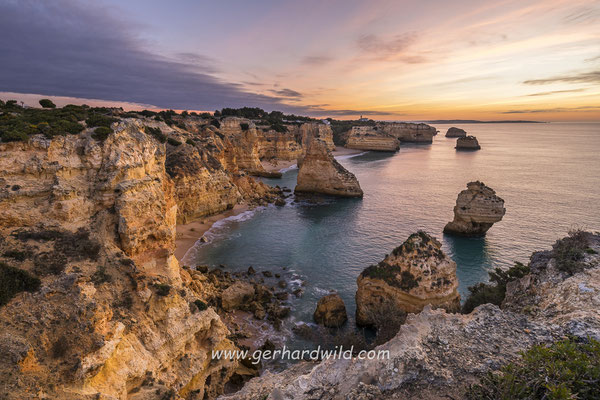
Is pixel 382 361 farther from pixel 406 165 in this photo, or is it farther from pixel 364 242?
pixel 406 165

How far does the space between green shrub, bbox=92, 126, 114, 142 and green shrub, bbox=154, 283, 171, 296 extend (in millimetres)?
7805

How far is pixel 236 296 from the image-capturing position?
65.2ft

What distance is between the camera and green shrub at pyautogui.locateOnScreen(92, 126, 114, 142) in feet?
45.4

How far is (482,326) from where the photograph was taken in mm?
9281

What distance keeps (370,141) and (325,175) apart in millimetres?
76141

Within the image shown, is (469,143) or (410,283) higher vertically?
(469,143)

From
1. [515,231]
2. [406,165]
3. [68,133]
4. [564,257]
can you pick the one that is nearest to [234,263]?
[68,133]

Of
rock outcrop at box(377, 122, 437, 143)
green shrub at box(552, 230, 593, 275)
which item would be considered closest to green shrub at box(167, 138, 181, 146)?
green shrub at box(552, 230, 593, 275)

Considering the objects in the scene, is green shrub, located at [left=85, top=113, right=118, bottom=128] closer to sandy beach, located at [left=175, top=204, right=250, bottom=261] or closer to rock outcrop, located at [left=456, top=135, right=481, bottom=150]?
sandy beach, located at [left=175, top=204, right=250, bottom=261]

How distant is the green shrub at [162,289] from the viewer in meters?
Result: 10.6

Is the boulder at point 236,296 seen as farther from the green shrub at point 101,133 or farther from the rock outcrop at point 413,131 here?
the rock outcrop at point 413,131

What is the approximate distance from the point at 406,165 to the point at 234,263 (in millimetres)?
70310

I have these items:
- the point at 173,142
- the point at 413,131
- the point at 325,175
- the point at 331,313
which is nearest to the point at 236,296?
the point at 331,313

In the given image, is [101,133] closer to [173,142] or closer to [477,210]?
[173,142]
